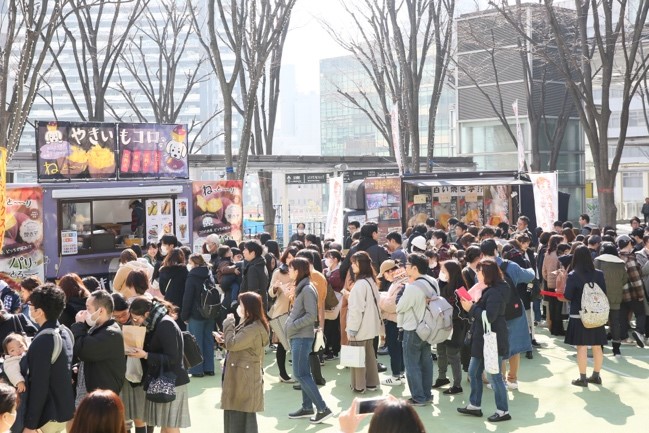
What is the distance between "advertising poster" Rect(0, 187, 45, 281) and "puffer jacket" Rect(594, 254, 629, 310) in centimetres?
774

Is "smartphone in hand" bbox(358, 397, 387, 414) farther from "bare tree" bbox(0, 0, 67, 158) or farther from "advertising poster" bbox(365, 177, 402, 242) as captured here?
"advertising poster" bbox(365, 177, 402, 242)

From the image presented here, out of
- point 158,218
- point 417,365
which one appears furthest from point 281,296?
point 158,218

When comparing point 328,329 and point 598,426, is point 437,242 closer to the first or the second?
point 328,329

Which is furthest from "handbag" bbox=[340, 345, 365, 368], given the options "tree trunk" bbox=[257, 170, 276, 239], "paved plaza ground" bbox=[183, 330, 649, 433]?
"tree trunk" bbox=[257, 170, 276, 239]

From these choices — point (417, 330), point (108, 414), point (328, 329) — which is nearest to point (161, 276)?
point (328, 329)

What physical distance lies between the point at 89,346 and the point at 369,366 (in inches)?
153

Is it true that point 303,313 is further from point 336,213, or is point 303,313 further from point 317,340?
point 336,213

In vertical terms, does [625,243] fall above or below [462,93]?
below

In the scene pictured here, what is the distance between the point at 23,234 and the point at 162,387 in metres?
6.98

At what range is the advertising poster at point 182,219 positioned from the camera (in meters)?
14.8

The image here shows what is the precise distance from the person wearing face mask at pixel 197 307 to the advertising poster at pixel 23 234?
3.42 metres

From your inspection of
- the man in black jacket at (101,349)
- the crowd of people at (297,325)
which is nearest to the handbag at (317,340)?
the crowd of people at (297,325)

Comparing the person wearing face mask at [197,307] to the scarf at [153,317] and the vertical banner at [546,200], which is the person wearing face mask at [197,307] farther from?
the vertical banner at [546,200]

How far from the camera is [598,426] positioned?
783 centimetres
